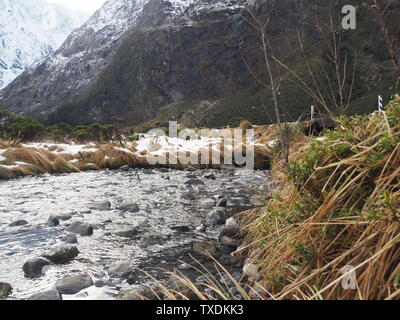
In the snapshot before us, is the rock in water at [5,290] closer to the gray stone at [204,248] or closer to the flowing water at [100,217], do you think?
the flowing water at [100,217]

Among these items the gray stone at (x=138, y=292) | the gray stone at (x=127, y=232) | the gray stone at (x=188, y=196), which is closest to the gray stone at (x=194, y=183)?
the gray stone at (x=188, y=196)

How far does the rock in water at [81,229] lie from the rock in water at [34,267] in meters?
0.81

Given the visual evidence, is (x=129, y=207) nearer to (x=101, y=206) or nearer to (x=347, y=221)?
(x=101, y=206)

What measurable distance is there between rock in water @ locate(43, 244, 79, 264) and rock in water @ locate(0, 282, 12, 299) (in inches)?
19.6

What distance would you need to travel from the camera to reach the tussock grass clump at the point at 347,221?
1207 mm

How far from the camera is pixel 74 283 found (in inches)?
85.1

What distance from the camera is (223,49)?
99.7 meters

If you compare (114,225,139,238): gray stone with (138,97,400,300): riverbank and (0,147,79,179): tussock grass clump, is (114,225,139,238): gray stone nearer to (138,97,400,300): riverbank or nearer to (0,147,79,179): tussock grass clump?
(138,97,400,300): riverbank

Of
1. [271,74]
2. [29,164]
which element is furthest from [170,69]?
[271,74]

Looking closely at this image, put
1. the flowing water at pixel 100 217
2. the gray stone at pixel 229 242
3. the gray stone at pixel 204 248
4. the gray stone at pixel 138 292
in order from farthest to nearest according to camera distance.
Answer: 1. the gray stone at pixel 229 242
2. the gray stone at pixel 204 248
3. the flowing water at pixel 100 217
4. the gray stone at pixel 138 292

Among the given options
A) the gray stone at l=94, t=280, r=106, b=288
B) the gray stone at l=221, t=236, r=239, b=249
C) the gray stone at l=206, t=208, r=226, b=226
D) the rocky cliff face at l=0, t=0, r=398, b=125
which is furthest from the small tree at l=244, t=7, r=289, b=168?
the rocky cliff face at l=0, t=0, r=398, b=125

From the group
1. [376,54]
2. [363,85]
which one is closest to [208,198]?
[363,85]

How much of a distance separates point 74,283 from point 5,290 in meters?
Answer: 0.44

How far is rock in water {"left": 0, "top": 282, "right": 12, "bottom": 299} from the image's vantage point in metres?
2.03
